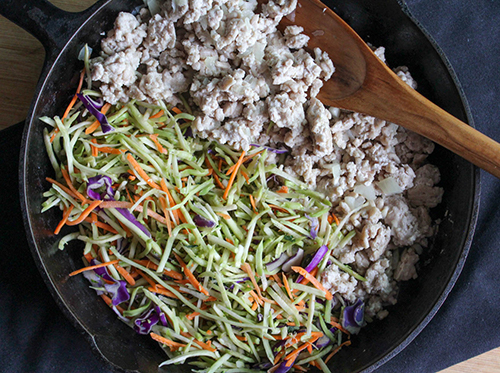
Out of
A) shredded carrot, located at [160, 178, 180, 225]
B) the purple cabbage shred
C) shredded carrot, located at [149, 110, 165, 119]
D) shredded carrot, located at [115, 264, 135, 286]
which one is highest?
shredded carrot, located at [149, 110, 165, 119]

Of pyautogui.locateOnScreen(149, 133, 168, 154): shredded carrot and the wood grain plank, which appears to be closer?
pyautogui.locateOnScreen(149, 133, 168, 154): shredded carrot

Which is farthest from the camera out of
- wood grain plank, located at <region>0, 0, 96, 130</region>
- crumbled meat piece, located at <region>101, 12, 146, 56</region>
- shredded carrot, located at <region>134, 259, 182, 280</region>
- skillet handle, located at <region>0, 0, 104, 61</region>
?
wood grain plank, located at <region>0, 0, 96, 130</region>

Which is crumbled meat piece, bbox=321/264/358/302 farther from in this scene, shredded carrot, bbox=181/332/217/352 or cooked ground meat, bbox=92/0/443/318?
shredded carrot, bbox=181/332/217/352

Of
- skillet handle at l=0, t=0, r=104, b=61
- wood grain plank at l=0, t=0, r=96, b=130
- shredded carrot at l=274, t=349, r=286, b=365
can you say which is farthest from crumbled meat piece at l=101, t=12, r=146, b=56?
shredded carrot at l=274, t=349, r=286, b=365

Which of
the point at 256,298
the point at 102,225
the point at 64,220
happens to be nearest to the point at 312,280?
the point at 256,298

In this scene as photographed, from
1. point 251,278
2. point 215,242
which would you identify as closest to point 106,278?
point 215,242

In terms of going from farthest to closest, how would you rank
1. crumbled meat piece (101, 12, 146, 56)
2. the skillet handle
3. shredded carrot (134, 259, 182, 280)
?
shredded carrot (134, 259, 182, 280), crumbled meat piece (101, 12, 146, 56), the skillet handle

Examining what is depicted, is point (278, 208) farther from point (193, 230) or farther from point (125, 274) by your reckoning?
point (125, 274)

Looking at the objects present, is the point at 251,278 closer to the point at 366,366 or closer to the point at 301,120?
the point at 366,366

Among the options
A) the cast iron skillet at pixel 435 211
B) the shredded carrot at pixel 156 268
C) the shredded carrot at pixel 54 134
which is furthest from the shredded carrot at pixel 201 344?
the shredded carrot at pixel 54 134
